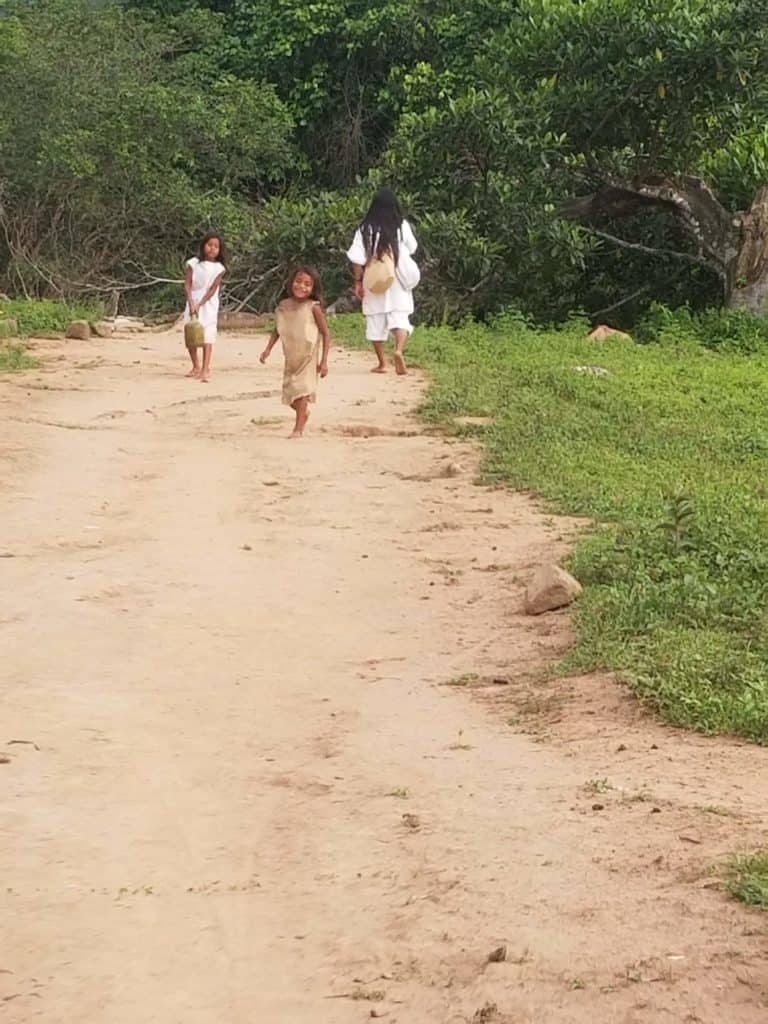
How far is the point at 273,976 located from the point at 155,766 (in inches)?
53.2

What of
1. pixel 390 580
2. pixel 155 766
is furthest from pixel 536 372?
pixel 155 766

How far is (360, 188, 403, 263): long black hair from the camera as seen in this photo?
12352 millimetres

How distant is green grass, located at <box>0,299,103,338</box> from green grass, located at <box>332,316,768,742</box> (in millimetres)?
3160

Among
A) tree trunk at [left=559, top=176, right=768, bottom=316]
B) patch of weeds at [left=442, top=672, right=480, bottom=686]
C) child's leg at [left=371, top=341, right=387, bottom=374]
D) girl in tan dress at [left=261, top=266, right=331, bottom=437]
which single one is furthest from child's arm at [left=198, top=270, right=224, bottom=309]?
patch of weeds at [left=442, top=672, right=480, bottom=686]

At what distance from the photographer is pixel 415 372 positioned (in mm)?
12766

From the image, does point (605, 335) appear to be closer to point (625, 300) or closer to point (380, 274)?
point (625, 300)

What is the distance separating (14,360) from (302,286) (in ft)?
14.6

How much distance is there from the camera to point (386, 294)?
1263 cm

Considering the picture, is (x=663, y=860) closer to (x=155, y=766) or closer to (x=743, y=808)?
(x=743, y=808)

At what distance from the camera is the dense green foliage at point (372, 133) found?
16.8 meters

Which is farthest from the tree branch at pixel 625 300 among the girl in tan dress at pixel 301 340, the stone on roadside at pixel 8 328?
the girl in tan dress at pixel 301 340

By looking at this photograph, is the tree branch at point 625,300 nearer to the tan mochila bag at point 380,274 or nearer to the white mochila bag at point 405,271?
the white mochila bag at point 405,271

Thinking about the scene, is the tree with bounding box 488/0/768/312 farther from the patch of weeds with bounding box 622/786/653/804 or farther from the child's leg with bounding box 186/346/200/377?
the patch of weeds with bounding box 622/786/653/804

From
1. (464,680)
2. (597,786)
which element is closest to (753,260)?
(464,680)
